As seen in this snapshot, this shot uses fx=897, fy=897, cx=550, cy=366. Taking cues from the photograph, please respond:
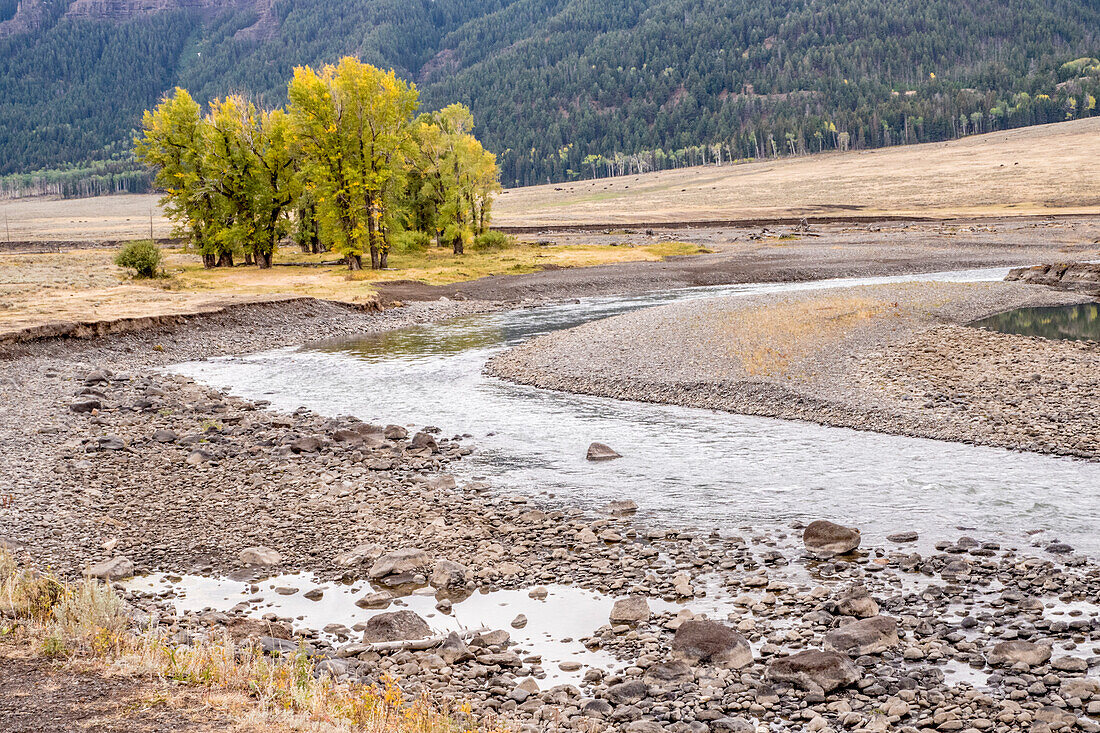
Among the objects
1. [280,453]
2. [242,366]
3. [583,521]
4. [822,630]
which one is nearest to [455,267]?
[242,366]

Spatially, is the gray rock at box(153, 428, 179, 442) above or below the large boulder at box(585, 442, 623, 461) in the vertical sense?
above

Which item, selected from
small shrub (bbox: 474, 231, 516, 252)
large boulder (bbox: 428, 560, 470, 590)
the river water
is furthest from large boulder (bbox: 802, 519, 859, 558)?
small shrub (bbox: 474, 231, 516, 252)

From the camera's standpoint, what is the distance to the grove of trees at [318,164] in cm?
6262

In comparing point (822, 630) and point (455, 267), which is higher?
point (455, 267)

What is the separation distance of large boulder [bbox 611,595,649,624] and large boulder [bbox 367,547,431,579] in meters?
3.36

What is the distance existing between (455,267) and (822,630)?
56.8m

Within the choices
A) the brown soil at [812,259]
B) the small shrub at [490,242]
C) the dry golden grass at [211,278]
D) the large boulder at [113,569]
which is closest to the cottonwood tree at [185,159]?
the dry golden grass at [211,278]

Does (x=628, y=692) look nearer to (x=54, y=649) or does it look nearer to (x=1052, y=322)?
(x=54, y=649)

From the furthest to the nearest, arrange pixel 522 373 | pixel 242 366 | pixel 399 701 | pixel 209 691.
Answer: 1. pixel 242 366
2. pixel 522 373
3. pixel 399 701
4. pixel 209 691

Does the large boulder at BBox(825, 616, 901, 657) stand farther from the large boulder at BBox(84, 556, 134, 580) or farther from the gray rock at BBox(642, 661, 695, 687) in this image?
the large boulder at BBox(84, 556, 134, 580)

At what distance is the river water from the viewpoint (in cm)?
1544

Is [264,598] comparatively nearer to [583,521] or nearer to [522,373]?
[583,521]

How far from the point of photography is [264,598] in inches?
513

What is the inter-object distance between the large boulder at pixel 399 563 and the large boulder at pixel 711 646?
458 cm
